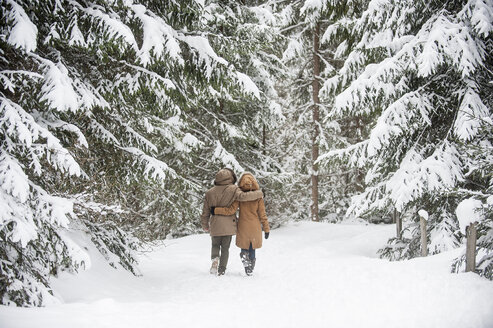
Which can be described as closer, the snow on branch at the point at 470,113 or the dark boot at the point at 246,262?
the snow on branch at the point at 470,113

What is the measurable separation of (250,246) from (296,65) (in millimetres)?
12314

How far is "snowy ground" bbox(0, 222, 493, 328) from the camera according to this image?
12.0ft

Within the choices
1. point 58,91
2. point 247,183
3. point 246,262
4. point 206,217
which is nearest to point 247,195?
point 247,183

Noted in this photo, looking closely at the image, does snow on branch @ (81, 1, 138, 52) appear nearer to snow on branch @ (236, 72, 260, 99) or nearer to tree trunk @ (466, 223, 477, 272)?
snow on branch @ (236, 72, 260, 99)

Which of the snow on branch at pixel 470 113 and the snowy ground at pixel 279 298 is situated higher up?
the snow on branch at pixel 470 113

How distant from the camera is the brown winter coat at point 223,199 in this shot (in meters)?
6.97

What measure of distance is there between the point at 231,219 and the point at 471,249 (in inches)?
159

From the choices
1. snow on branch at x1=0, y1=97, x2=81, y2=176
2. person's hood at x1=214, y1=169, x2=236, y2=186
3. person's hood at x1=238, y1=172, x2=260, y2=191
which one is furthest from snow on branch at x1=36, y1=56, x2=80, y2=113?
person's hood at x1=238, y1=172, x2=260, y2=191

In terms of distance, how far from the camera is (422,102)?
23.5 ft

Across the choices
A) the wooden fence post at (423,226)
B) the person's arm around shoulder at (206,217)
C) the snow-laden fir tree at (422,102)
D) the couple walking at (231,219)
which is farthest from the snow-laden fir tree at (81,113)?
the wooden fence post at (423,226)

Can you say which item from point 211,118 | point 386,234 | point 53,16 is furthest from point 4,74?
point 386,234

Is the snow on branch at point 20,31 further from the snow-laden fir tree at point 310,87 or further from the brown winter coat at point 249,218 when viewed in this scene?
the snow-laden fir tree at point 310,87

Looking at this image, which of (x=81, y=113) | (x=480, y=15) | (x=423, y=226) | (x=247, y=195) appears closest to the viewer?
(x=81, y=113)

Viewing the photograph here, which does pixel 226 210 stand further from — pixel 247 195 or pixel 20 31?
pixel 20 31
